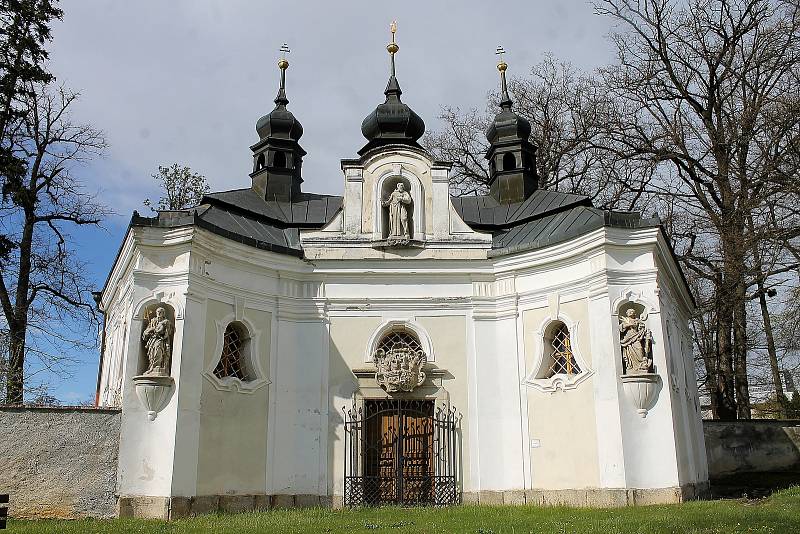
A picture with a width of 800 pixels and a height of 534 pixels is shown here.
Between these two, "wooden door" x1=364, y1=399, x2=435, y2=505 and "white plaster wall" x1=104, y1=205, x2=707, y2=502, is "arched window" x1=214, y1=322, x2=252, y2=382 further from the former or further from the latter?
"wooden door" x1=364, y1=399, x2=435, y2=505

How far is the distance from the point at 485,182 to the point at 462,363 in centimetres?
1245

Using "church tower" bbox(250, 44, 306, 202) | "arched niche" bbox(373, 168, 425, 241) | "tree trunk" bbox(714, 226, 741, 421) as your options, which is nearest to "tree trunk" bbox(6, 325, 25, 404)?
"church tower" bbox(250, 44, 306, 202)

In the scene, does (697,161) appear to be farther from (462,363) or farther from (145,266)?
(145,266)

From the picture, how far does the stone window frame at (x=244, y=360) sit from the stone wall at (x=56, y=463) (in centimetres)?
201

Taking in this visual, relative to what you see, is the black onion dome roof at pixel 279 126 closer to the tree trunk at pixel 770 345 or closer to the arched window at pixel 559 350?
the arched window at pixel 559 350

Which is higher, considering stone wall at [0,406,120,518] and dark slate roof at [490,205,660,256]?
dark slate roof at [490,205,660,256]

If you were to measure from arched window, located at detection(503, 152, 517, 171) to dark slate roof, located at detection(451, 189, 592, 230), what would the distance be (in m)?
0.91

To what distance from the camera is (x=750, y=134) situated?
19.6 meters

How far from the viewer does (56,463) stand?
38.7 ft

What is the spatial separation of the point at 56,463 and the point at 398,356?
5990mm

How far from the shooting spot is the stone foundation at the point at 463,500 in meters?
12.0

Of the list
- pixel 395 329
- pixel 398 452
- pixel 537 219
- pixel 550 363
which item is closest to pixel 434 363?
pixel 395 329

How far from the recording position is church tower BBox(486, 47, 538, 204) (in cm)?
1859

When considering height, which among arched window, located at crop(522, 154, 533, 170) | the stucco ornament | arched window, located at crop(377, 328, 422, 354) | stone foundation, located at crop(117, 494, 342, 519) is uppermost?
arched window, located at crop(522, 154, 533, 170)
